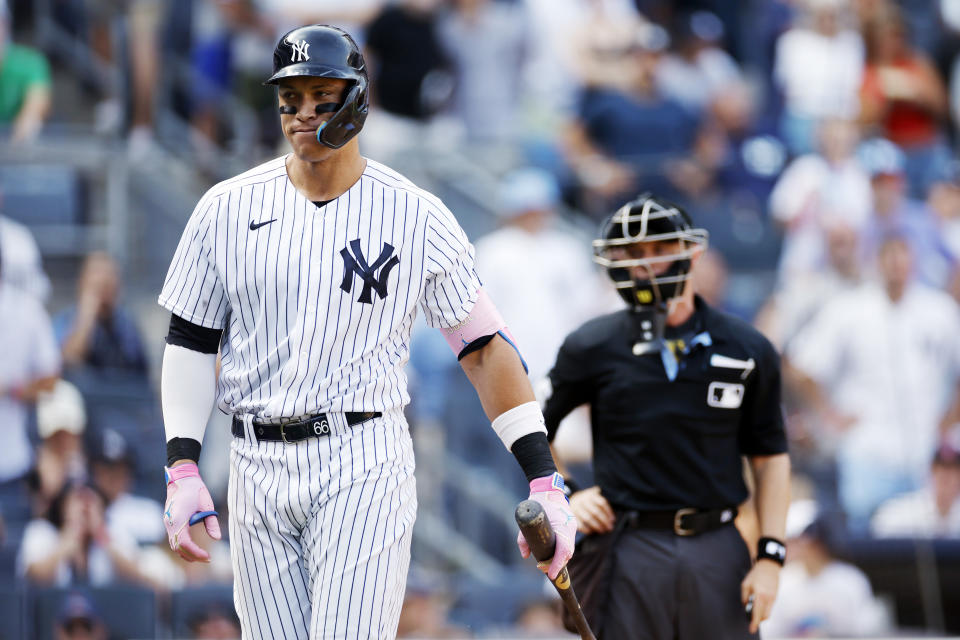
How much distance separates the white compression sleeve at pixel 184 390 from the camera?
3.55m

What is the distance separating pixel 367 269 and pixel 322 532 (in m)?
0.68

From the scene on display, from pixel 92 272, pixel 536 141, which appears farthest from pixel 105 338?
pixel 536 141

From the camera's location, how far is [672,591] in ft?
14.4

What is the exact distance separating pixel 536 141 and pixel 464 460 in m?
3.02

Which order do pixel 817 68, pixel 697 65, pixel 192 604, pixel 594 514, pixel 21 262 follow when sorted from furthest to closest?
pixel 697 65 → pixel 817 68 → pixel 21 262 → pixel 192 604 → pixel 594 514

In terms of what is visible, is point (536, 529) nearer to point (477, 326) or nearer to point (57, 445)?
point (477, 326)

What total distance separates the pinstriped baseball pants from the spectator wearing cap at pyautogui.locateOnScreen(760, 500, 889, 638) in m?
3.89

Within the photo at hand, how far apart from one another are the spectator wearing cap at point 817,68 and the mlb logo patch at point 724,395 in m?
5.80

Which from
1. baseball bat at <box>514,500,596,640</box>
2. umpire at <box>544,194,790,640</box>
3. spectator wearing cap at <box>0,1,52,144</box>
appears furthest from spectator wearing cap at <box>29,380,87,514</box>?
baseball bat at <box>514,500,596,640</box>

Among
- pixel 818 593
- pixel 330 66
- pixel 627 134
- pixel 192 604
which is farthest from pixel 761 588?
pixel 627 134

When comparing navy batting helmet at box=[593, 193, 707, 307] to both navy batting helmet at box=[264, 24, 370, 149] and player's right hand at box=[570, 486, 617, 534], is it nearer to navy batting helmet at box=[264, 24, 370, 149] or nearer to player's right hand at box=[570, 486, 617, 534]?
player's right hand at box=[570, 486, 617, 534]

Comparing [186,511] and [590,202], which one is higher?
[590,202]

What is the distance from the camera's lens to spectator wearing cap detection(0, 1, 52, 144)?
899cm

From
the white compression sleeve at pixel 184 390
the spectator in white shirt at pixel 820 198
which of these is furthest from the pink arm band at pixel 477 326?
the spectator in white shirt at pixel 820 198
